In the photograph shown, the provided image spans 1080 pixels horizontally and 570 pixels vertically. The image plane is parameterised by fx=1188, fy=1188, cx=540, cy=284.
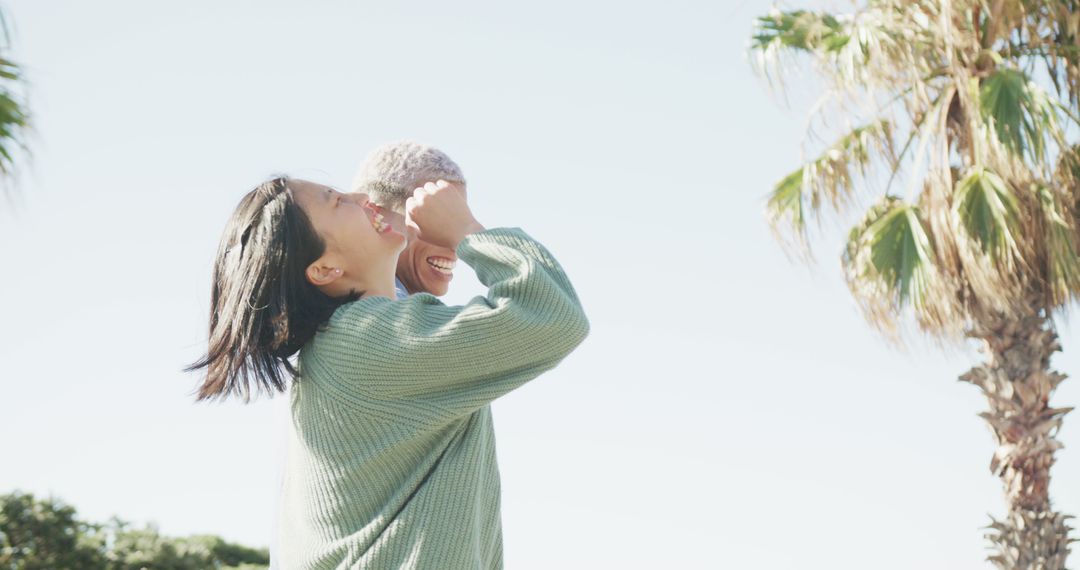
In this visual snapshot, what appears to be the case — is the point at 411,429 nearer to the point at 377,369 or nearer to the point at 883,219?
the point at 377,369

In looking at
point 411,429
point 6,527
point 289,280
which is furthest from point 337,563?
point 6,527

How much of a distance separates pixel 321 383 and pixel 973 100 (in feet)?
25.7

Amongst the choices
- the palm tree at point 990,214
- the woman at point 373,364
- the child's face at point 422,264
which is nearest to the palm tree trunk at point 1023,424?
the palm tree at point 990,214

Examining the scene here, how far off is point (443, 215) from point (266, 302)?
39cm

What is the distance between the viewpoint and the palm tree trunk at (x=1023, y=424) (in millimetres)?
8828

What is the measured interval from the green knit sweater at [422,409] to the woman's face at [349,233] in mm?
114

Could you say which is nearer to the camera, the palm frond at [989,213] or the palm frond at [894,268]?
the palm frond at [989,213]

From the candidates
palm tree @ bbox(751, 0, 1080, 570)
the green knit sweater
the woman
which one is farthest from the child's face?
palm tree @ bbox(751, 0, 1080, 570)

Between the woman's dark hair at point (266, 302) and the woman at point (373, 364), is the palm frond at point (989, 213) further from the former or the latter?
the woman's dark hair at point (266, 302)

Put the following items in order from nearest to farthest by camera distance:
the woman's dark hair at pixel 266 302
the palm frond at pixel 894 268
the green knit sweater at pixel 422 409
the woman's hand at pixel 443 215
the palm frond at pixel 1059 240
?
the green knit sweater at pixel 422 409 < the woman's dark hair at pixel 266 302 < the woman's hand at pixel 443 215 < the palm frond at pixel 1059 240 < the palm frond at pixel 894 268

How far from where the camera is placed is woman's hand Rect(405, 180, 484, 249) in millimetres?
2307

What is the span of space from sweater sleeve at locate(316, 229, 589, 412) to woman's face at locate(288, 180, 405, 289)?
14 centimetres

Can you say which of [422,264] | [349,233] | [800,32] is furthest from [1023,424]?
[349,233]

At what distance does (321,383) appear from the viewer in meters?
2.12
